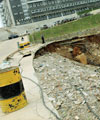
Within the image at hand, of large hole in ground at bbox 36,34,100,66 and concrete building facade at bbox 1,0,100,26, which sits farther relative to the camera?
concrete building facade at bbox 1,0,100,26

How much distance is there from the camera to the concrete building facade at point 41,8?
7675 cm

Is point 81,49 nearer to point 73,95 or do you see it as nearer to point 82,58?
point 82,58

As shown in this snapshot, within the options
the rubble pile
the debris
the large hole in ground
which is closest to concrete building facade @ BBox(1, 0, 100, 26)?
the large hole in ground

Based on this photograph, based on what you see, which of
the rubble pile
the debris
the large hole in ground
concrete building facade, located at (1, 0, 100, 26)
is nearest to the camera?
the rubble pile

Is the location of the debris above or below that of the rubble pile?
below

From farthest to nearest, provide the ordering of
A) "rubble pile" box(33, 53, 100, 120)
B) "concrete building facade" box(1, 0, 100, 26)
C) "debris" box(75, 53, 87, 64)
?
"concrete building facade" box(1, 0, 100, 26), "debris" box(75, 53, 87, 64), "rubble pile" box(33, 53, 100, 120)

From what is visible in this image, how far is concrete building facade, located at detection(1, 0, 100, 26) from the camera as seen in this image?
252 feet

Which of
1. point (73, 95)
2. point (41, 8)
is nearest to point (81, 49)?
point (73, 95)

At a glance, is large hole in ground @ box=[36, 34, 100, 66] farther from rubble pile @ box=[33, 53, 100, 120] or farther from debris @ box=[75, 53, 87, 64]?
rubble pile @ box=[33, 53, 100, 120]

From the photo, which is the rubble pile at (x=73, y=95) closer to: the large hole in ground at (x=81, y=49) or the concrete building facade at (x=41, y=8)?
the large hole in ground at (x=81, y=49)

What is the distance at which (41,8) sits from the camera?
77.9m

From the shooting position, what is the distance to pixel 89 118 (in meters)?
5.06

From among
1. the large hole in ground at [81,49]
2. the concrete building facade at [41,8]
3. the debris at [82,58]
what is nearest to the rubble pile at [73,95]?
the large hole in ground at [81,49]

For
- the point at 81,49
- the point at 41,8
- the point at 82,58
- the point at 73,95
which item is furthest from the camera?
the point at 41,8
